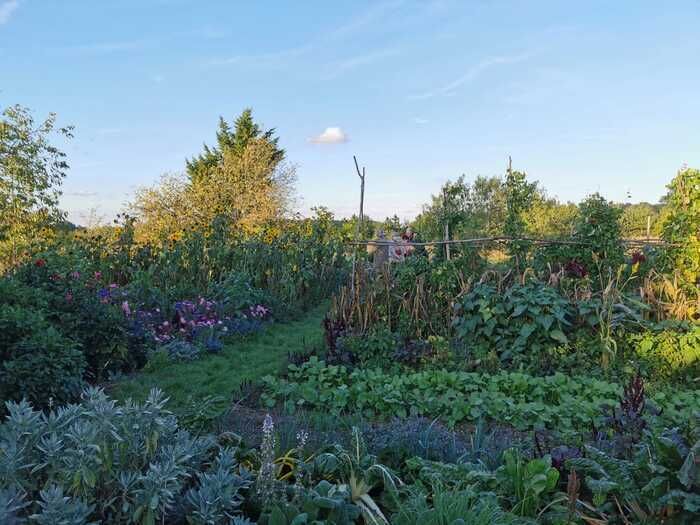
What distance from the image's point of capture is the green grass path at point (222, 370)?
190 inches

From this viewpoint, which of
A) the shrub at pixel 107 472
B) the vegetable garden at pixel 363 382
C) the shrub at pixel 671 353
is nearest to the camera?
the shrub at pixel 107 472

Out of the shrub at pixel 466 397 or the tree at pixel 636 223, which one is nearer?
the shrub at pixel 466 397

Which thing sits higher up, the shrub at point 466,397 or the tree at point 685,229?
the tree at point 685,229

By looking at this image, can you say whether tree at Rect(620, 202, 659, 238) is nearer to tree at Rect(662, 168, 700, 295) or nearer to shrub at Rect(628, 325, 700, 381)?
tree at Rect(662, 168, 700, 295)

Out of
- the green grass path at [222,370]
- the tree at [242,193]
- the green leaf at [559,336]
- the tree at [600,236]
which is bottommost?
the green grass path at [222,370]

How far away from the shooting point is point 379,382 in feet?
14.8

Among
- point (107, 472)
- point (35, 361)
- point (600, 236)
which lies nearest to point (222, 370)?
point (35, 361)

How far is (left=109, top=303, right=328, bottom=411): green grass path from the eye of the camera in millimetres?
4828

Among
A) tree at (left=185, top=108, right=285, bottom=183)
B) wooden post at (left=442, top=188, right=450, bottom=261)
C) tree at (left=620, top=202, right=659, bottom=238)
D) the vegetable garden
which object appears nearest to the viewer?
the vegetable garden

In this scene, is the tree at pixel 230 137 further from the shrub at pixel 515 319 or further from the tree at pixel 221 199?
the shrub at pixel 515 319

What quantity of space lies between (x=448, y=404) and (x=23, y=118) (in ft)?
37.9

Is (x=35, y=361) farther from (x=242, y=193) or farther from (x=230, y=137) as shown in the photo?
(x=230, y=137)

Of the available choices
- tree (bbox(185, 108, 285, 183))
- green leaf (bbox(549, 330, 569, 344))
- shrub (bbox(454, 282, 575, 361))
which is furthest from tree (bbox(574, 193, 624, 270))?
tree (bbox(185, 108, 285, 183))

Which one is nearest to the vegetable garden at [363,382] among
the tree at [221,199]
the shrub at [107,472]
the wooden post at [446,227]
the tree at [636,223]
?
the shrub at [107,472]
